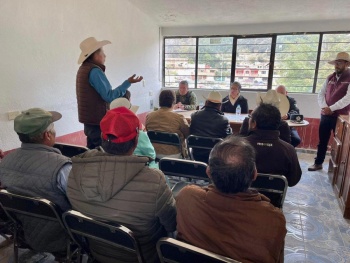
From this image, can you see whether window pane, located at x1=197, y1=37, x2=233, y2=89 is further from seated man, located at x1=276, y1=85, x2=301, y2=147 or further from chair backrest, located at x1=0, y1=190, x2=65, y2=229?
chair backrest, located at x1=0, y1=190, x2=65, y2=229

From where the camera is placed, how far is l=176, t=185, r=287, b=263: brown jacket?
841 millimetres

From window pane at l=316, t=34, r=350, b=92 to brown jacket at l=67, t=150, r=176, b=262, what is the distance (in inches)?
174

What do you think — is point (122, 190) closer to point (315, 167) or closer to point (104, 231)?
point (104, 231)

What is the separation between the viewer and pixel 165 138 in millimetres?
2559

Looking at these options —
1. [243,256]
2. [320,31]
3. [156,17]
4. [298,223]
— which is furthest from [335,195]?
[156,17]

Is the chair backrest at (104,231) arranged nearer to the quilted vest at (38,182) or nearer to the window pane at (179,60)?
the quilted vest at (38,182)

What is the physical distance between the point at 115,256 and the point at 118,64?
3.36 m

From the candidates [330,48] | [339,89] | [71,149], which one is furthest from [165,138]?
[330,48]

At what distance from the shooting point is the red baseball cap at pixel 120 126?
1.11m

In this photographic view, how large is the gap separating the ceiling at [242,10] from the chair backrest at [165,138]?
231cm

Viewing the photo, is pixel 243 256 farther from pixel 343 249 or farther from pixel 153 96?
pixel 153 96

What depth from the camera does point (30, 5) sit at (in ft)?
8.23

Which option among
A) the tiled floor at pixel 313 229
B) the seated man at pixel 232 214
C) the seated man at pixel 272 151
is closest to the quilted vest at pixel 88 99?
the tiled floor at pixel 313 229

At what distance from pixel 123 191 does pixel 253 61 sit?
4.46 meters
